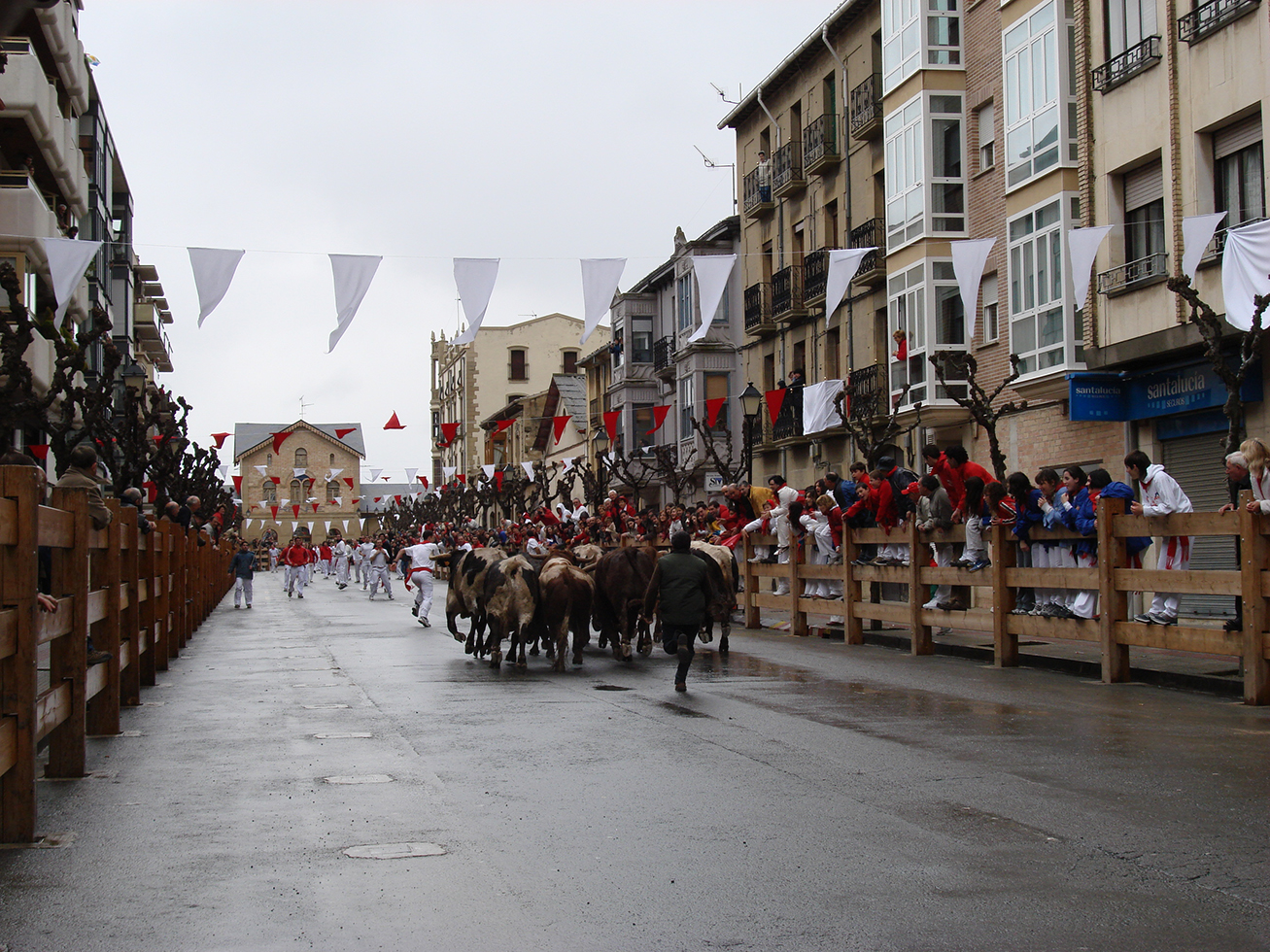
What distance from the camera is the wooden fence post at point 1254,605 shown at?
1155 centimetres

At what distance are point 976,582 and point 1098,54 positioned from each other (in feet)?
42.0

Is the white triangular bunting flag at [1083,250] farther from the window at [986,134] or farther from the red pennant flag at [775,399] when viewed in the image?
the red pennant flag at [775,399]

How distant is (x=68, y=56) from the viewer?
1432 inches

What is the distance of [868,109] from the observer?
36.0m

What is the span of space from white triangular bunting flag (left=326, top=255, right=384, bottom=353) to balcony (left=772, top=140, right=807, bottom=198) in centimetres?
2341

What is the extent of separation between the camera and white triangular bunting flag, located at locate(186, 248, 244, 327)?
18.9 metres

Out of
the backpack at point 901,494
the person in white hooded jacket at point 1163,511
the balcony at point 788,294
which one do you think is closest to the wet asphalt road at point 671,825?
the person in white hooded jacket at point 1163,511

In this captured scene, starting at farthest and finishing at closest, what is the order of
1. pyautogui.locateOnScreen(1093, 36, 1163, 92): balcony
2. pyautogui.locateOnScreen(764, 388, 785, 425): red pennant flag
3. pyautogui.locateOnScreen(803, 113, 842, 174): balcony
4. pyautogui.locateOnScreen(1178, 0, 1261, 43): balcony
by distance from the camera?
pyautogui.locateOnScreen(803, 113, 842, 174): balcony, pyautogui.locateOnScreen(764, 388, 785, 425): red pennant flag, pyautogui.locateOnScreen(1093, 36, 1163, 92): balcony, pyautogui.locateOnScreen(1178, 0, 1261, 43): balcony

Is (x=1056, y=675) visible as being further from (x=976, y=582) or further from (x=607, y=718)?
(x=607, y=718)

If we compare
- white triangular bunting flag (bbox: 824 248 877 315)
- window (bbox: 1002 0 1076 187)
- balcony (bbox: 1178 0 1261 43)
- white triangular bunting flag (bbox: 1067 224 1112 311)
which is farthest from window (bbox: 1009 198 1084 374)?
white triangular bunting flag (bbox: 1067 224 1112 311)

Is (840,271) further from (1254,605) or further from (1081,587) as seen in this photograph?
(1254,605)

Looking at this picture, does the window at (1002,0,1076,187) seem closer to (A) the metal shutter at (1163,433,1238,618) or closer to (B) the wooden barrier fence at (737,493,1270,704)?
(A) the metal shutter at (1163,433,1238,618)

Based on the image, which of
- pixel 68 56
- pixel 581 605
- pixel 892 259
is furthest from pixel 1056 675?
pixel 68 56

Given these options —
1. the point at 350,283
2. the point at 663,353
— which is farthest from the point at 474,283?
the point at 663,353
